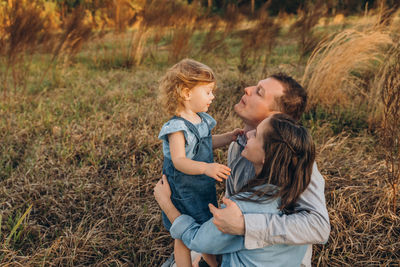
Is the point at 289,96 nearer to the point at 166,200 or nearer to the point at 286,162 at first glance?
the point at 286,162

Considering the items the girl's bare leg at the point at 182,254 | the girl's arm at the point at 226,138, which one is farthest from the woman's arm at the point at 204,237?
the girl's arm at the point at 226,138

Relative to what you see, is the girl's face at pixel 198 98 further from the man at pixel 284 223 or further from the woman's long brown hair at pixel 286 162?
the woman's long brown hair at pixel 286 162

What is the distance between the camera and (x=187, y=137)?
5.23 ft

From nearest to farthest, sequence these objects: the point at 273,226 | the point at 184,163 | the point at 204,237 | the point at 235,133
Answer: the point at 273,226 → the point at 204,237 → the point at 184,163 → the point at 235,133

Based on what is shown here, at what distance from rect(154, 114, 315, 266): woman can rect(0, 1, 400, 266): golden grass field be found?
727 mm

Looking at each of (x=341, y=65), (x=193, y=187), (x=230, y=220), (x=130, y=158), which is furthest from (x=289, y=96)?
(x=341, y=65)

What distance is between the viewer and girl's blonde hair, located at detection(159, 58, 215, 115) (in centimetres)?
163

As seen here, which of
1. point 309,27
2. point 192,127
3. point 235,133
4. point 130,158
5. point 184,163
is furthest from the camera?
point 309,27

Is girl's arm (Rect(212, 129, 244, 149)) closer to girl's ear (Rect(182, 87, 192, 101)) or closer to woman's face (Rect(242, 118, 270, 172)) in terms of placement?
girl's ear (Rect(182, 87, 192, 101))

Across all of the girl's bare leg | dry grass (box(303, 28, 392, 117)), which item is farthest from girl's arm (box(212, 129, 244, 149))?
dry grass (box(303, 28, 392, 117))

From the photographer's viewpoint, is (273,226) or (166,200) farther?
(166,200)

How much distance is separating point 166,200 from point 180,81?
629 mm

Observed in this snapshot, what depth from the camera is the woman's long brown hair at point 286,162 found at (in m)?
1.20

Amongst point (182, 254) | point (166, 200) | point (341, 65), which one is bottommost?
point (182, 254)
